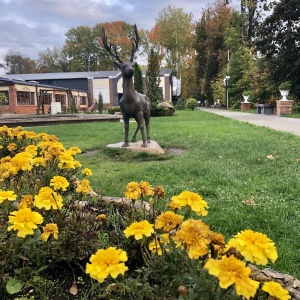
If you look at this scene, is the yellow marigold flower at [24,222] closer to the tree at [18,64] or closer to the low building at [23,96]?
the low building at [23,96]

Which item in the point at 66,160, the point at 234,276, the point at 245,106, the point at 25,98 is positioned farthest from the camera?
the point at 25,98

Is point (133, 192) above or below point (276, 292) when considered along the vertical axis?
above

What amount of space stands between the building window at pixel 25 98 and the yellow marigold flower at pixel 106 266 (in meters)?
28.9

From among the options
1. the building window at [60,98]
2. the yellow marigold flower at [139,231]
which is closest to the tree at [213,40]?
the building window at [60,98]

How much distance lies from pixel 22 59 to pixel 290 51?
51052 millimetres

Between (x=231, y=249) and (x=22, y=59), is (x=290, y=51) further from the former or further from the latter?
(x=22, y=59)

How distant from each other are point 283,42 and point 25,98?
71.0 ft

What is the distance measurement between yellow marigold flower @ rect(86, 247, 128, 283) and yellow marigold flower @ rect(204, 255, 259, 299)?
222mm

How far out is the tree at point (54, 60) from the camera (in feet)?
178

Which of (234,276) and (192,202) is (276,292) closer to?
(234,276)

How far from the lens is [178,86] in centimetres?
4391

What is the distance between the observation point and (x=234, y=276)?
0.71 metres

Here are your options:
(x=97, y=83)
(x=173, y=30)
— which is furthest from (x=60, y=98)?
(x=173, y=30)

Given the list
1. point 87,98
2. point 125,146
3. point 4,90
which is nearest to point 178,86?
point 87,98
